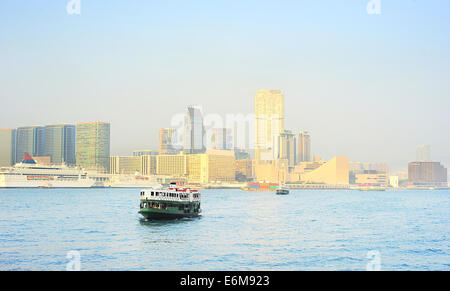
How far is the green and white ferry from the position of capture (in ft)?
148

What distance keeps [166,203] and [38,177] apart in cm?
14201

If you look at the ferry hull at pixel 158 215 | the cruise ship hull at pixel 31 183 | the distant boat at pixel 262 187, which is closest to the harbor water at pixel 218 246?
the ferry hull at pixel 158 215

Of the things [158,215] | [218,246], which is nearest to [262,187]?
[158,215]

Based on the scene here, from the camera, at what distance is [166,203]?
46.1 meters

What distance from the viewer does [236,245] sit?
30266 mm

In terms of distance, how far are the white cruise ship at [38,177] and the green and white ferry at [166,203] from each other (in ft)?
445

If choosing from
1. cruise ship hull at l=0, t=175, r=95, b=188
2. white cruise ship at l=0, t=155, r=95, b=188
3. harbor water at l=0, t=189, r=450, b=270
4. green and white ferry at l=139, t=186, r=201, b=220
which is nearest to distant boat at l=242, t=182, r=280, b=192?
white cruise ship at l=0, t=155, r=95, b=188

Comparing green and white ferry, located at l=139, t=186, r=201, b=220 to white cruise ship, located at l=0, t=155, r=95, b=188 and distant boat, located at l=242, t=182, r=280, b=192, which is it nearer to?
white cruise ship, located at l=0, t=155, r=95, b=188

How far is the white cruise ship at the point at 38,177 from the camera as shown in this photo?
6580 inches

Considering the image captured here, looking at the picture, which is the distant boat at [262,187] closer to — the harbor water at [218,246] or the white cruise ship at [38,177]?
the white cruise ship at [38,177]

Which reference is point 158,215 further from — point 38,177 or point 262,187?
point 262,187
